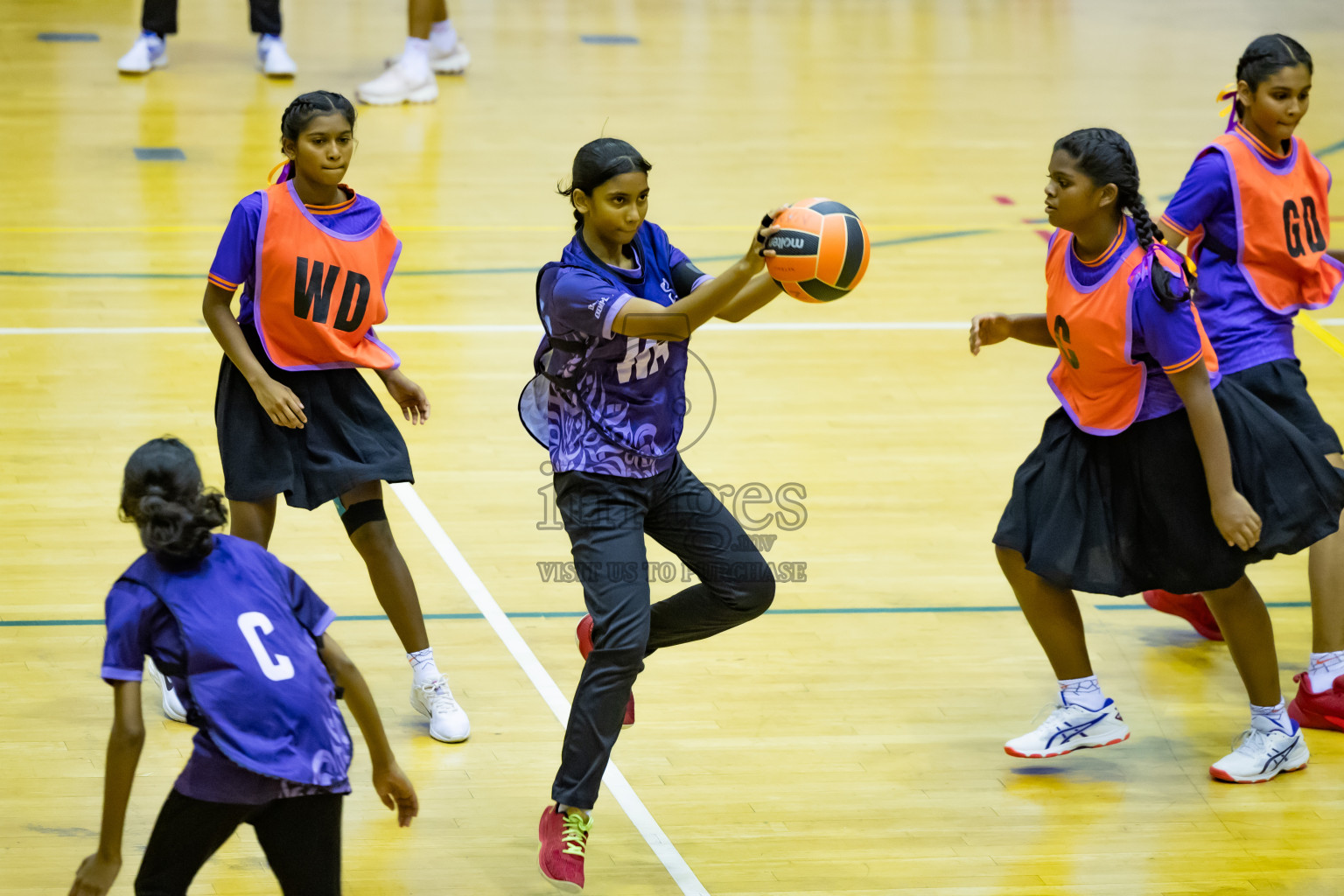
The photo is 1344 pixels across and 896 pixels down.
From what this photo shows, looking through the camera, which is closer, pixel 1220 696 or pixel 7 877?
pixel 7 877

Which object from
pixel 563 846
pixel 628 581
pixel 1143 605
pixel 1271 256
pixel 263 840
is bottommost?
pixel 1143 605

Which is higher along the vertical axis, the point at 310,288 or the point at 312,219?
the point at 312,219

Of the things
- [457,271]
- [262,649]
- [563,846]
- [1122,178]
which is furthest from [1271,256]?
[457,271]

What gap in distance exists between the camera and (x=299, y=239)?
4.15m

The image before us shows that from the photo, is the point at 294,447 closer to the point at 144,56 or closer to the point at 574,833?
the point at 574,833

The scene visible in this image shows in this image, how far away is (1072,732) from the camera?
4312 millimetres

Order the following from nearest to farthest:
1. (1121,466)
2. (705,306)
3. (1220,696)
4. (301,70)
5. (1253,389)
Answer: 1. (705,306)
2. (1121,466)
3. (1253,389)
4. (1220,696)
5. (301,70)

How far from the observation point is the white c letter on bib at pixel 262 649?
2863mm

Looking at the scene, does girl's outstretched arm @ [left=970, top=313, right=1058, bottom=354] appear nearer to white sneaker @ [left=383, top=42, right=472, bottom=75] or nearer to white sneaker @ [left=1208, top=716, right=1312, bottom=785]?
white sneaker @ [left=1208, top=716, right=1312, bottom=785]

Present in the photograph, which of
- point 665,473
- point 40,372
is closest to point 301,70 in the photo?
point 40,372

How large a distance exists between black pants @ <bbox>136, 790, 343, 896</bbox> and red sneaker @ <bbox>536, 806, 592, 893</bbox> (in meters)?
0.75

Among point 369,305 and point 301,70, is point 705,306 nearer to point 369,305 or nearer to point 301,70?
point 369,305

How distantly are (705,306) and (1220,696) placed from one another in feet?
7.42

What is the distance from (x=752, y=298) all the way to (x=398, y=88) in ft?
25.5
